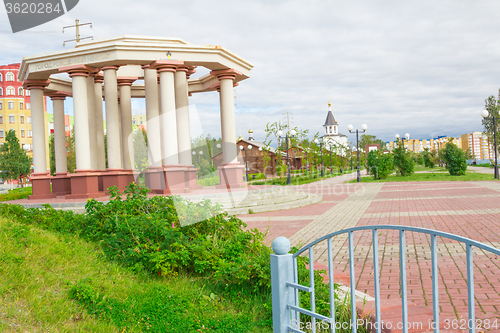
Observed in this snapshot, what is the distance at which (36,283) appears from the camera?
12.4ft

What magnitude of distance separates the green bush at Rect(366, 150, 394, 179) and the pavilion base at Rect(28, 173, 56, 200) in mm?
24793

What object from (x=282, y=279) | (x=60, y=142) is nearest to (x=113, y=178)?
(x=60, y=142)

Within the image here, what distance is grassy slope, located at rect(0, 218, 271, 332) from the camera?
132 inches

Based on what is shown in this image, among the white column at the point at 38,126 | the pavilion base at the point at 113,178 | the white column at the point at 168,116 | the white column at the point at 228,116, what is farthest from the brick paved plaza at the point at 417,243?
the white column at the point at 38,126

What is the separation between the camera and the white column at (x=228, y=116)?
14.8 m

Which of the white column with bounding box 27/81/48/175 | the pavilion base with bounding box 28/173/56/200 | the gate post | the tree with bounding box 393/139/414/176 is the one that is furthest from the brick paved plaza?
the tree with bounding box 393/139/414/176

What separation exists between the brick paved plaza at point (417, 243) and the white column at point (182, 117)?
381 centimetres

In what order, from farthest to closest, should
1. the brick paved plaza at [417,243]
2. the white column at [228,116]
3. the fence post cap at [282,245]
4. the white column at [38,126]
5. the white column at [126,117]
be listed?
the white column at [126,117] < the white column at [38,126] < the white column at [228,116] < the brick paved plaza at [417,243] < the fence post cap at [282,245]

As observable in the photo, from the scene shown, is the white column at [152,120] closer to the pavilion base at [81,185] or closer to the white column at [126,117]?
the pavilion base at [81,185]

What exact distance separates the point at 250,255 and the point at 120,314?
6.07 ft

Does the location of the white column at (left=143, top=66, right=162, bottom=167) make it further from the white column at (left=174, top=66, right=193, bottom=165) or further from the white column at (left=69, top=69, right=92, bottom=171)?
the white column at (left=69, top=69, right=92, bottom=171)

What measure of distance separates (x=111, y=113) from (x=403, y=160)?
82.8 ft

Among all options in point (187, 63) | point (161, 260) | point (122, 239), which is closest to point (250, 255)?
point (161, 260)

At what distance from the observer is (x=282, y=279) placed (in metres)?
3.04
